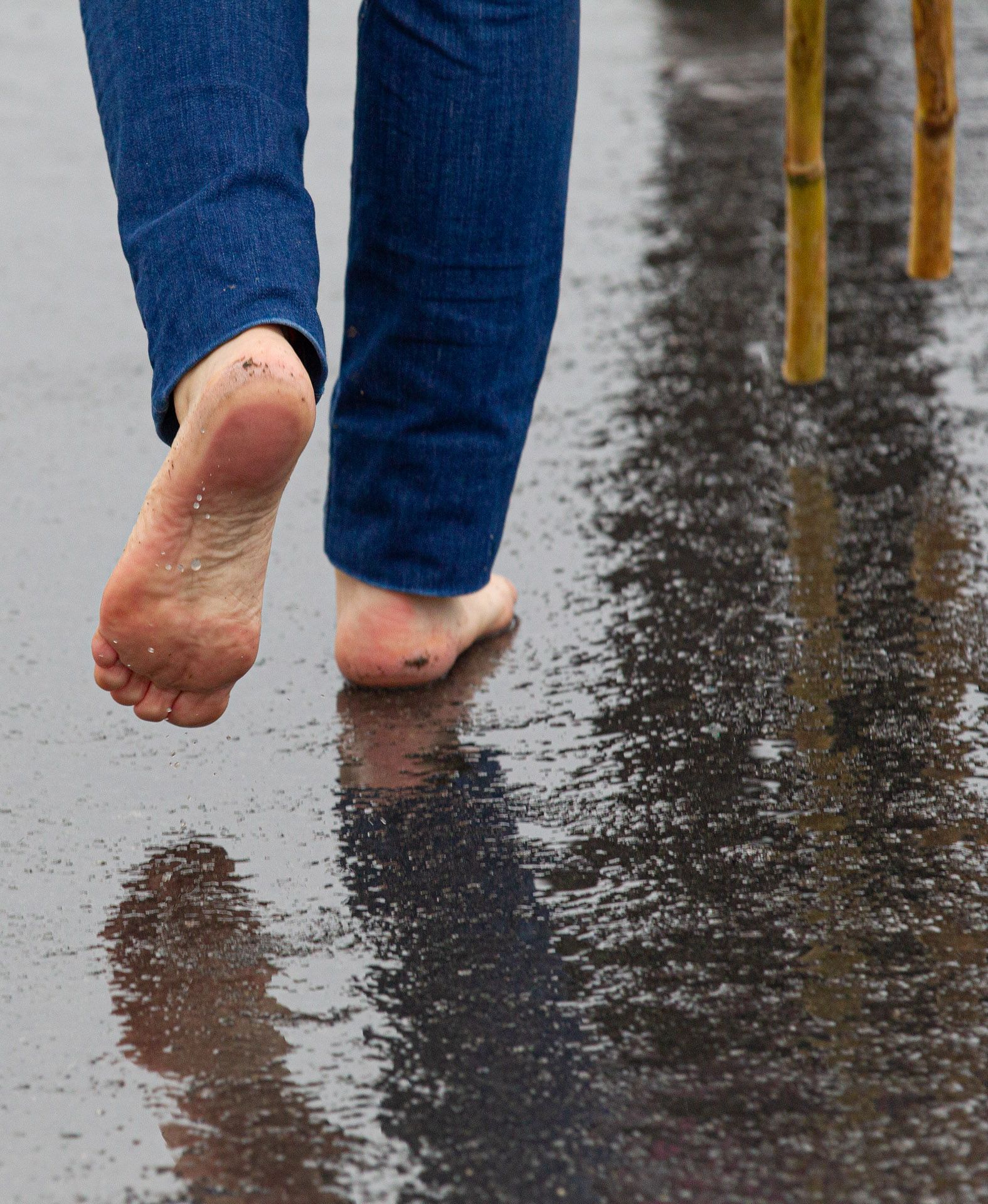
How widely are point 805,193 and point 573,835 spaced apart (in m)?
1.19

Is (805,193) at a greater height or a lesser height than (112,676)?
greater

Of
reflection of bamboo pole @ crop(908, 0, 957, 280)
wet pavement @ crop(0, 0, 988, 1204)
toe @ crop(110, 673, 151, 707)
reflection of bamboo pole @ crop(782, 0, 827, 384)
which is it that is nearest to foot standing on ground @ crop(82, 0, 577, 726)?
toe @ crop(110, 673, 151, 707)

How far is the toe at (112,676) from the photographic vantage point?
1509 mm

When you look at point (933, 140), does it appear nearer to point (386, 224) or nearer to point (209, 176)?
point (386, 224)

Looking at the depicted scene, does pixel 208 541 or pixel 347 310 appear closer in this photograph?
pixel 208 541

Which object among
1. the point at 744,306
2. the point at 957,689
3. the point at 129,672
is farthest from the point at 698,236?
the point at 129,672

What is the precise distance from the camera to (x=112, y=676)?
1.51m

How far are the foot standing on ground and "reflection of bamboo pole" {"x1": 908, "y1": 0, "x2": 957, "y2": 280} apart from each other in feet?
2.40

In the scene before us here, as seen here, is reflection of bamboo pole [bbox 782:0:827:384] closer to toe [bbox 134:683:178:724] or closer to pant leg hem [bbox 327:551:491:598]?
pant leg hem [bbox 327:551:491:598]

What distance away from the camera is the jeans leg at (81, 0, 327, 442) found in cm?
141

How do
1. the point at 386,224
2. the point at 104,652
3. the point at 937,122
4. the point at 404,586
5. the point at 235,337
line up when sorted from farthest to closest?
1. the point at 937,122
2. the point at 404,586
3. the point at 386,224
4. the point at 104,652
5. the point at 235,337

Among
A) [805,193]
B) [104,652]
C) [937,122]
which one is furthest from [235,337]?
[937,122]

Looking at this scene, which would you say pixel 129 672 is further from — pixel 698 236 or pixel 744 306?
pixel 698 236

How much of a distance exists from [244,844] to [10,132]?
3.54m
